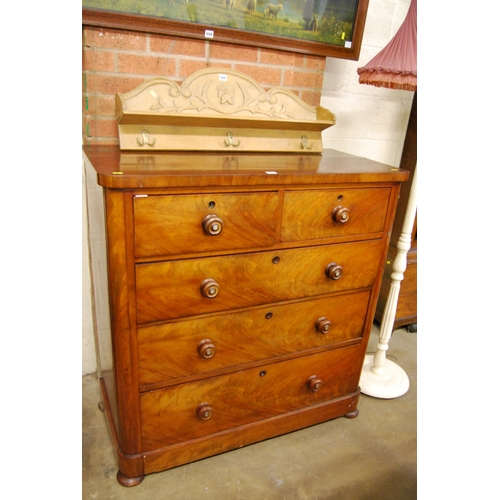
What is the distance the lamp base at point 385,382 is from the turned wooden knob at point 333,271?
2.66ft

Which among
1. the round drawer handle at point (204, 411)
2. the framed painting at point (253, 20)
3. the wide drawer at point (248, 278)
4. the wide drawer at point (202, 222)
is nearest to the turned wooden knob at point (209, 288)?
the wide drawer at point (248, 278)

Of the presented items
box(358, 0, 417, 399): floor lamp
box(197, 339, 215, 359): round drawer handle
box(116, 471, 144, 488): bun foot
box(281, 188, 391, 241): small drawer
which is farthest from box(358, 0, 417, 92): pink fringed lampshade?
box(116, 471, 144, 488): bun foot

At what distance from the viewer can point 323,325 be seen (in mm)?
1604

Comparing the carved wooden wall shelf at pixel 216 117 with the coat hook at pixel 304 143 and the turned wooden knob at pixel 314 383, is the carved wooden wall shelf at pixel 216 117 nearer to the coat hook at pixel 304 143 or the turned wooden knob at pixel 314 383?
the coat hook at pixel 304 143

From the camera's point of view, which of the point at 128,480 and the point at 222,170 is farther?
the point at 128,480

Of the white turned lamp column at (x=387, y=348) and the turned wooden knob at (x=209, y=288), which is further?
the white turned lamp column at (x=387, y=348)

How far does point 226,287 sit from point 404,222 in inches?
40.2

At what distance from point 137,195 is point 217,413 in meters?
0.87

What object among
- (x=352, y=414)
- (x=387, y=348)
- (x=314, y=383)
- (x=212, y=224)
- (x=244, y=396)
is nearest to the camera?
(x=212, y=224)

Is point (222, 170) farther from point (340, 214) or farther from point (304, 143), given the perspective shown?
point (304, 143)

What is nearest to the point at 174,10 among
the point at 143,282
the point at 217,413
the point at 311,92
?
the point at 311,92

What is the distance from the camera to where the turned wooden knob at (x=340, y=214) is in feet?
4.75

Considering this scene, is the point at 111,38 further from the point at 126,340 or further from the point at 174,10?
the point at 126,340

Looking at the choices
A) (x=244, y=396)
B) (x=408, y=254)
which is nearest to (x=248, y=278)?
(x=244, y=396)
